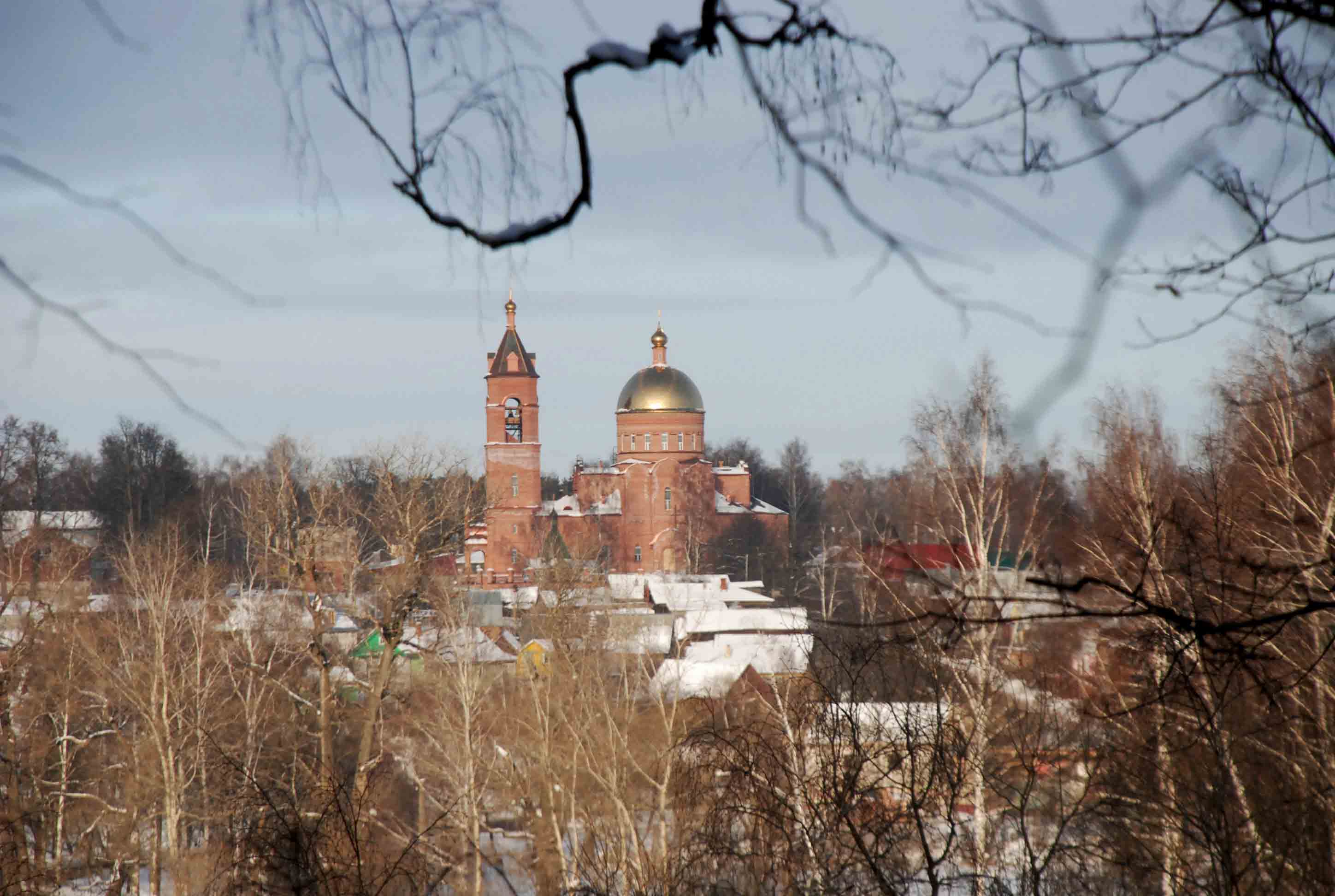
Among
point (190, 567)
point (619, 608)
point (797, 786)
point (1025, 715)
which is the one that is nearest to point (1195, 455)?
point (1025, 715)

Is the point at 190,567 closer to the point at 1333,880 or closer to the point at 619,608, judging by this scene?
the point at 619,608

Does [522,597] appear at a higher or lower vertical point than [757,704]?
higher

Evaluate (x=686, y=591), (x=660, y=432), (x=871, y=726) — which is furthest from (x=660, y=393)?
(x=871, y=726)

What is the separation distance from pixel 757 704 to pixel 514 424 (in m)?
35.4

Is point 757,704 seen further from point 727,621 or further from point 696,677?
point 727,621

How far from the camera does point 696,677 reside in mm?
20562

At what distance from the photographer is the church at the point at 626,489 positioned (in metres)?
47.8

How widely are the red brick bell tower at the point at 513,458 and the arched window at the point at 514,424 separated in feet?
0.07

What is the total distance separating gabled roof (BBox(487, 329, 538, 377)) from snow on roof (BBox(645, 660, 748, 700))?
26.1 m

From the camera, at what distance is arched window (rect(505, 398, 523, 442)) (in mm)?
47844

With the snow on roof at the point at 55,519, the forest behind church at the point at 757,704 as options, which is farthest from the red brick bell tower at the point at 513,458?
the forest behind church at the point at 757,704

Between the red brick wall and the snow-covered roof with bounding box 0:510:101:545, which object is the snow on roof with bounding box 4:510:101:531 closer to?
the snow-covered roof with bounding box 0:510:101:545

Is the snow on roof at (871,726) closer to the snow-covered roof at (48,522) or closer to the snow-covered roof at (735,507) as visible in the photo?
the snow-covered roof at (48,522)

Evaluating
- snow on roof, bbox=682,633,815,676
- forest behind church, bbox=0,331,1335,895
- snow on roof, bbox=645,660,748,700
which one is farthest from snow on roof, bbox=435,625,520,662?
snow on roof, bbox=682,633,815,676
